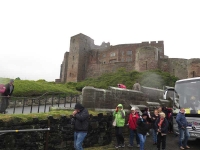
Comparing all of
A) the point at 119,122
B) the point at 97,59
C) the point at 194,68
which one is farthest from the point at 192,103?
the point at 97,59

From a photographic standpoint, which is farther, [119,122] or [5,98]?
[5,98]

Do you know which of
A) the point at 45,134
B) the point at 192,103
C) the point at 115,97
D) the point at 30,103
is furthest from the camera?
the point at 30,103

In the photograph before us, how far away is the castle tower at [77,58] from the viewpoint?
176 feet

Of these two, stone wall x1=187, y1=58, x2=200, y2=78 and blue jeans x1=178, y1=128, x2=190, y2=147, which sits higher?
stone wall x1=187, y1=58, x2=200, y2=78

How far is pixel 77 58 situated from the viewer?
53844 mm

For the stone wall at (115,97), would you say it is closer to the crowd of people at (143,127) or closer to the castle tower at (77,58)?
the crowd of people at (143,127)

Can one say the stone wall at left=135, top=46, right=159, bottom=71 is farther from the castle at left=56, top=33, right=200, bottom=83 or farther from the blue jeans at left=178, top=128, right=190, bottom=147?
the blue jeans at left=178, top=128, right=190, bottom=147

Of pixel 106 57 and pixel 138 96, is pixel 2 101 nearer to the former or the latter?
pixel 138 96

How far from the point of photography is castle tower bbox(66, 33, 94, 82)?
176 ft

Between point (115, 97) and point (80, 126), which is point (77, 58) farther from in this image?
point (80, 126)

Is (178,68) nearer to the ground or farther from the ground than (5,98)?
farther from the ground

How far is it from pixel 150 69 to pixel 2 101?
29.8 meters

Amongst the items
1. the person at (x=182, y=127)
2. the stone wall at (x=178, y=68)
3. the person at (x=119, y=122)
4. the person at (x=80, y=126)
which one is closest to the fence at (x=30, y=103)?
the person at (x=119, y=122)

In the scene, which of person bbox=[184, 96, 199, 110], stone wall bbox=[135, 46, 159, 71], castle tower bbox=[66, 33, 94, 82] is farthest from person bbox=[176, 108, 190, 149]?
castle tower bbox=[66, 33, 94, 82]
